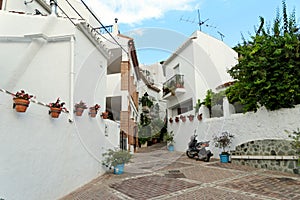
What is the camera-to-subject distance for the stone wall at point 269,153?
275 inches

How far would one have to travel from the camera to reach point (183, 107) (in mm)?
18125

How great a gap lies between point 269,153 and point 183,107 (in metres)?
10.6

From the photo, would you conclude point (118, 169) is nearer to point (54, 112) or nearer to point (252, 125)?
point (54, 112)

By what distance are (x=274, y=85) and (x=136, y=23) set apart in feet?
21.0

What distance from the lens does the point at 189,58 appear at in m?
16.6

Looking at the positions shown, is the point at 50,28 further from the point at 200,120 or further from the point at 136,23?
the point at 200,120

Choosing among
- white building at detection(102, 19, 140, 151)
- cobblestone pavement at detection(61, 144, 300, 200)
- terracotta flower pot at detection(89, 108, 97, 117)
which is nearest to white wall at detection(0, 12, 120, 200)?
terracotta flower pot at detection(89, 108, 97, 117)

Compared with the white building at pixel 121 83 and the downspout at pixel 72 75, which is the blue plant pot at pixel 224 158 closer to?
the white building at pixel 121 83

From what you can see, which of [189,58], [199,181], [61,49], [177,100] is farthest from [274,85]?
[177,100]

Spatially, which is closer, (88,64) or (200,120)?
(88,64)

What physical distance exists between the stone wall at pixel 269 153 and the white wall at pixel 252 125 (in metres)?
0.22

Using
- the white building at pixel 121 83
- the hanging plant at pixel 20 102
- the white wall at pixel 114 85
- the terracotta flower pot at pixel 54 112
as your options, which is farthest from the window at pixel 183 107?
the hanging plant at pixel 20 102

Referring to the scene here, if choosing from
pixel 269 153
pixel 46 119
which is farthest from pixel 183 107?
pixel 46 119

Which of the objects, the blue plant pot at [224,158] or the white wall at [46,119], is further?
the blue plant pot at [224,158]
